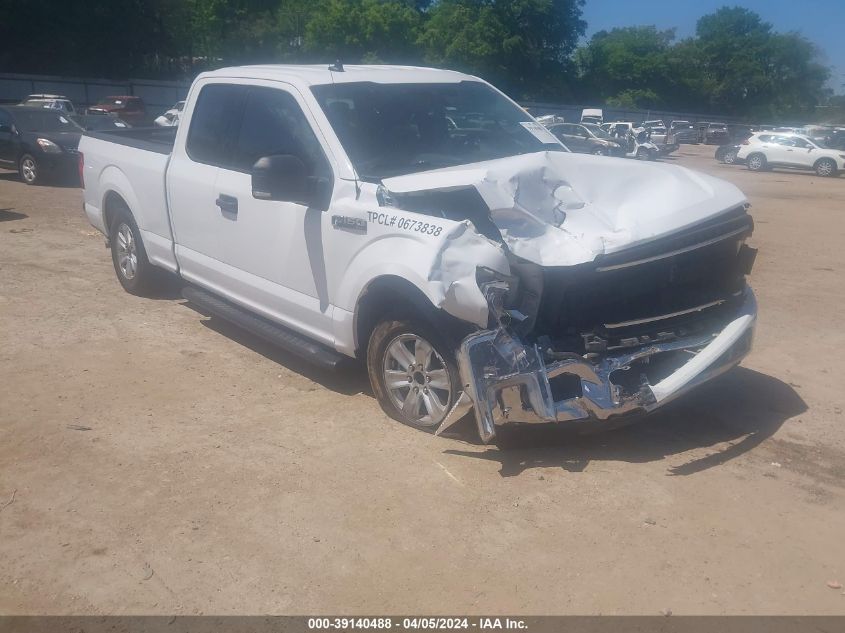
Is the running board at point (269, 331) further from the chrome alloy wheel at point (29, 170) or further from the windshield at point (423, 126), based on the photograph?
the chrome alloy wheel at point (29, 170)

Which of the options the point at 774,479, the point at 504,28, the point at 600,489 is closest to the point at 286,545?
the point at 600,489

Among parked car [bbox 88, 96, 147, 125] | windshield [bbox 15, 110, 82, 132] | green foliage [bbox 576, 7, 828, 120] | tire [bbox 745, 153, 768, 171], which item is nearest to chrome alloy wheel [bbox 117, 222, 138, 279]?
A: windshield [bbox 15, 110, 82, 132]

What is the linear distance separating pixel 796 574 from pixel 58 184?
1653 cm

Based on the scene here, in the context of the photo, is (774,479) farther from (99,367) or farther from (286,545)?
(99,367)

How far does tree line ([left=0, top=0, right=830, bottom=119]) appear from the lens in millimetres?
49156

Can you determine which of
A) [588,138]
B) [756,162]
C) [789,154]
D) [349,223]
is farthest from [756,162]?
[349,223]

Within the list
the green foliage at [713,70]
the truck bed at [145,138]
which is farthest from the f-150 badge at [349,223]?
the green foliage at [713,70]

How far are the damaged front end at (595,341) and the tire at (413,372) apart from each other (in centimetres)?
28

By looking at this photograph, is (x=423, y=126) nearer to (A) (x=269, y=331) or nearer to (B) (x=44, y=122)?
(A) (x=269, y=331)

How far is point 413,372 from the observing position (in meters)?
4.75

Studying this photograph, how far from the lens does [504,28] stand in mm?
64625

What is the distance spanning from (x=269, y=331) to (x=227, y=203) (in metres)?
0.99

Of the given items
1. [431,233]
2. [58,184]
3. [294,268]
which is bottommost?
[58,184]

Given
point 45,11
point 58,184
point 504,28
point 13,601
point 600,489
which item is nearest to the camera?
point 13,601
